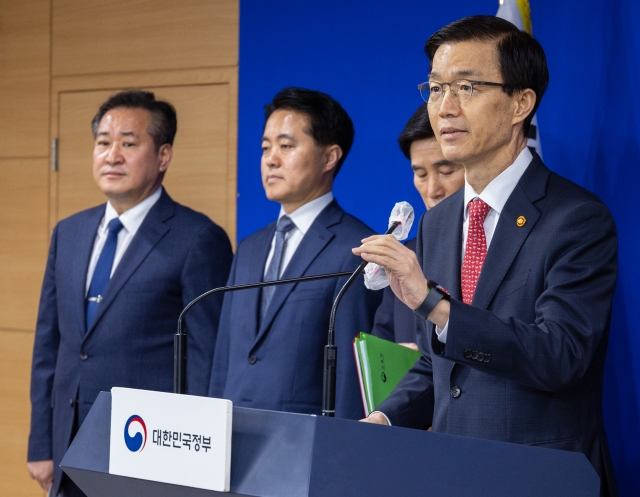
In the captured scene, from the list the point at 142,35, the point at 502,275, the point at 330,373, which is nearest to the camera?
the point at 330,373

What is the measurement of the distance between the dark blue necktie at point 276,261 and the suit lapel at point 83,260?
656 mm

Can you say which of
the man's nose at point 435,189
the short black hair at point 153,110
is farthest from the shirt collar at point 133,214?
the man's nose at point 435,189

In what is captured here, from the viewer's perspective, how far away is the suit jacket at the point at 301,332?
251 cm

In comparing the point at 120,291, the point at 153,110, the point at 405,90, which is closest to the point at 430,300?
the point at 120,291

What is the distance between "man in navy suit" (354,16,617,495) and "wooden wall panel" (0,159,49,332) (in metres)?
2.74

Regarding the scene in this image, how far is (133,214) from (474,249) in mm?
1562

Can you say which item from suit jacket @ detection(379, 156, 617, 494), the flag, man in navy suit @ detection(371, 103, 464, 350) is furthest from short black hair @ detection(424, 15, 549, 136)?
man in navy suit @ detection(371, 103, 464, 350)

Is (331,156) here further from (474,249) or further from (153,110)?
(474,249)

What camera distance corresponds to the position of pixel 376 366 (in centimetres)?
212

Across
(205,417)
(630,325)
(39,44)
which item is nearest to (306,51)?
(39,44)

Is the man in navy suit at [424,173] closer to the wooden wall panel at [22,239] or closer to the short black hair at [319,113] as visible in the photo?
the short black hair at [319,113]

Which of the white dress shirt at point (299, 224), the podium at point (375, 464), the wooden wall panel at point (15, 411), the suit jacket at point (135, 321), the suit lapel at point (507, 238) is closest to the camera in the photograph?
the podium at point (375, 464)

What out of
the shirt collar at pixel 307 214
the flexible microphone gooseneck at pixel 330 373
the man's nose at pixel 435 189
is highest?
the man's nose at pixel 435 189

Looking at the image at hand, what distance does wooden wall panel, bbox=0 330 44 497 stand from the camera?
4250mm
